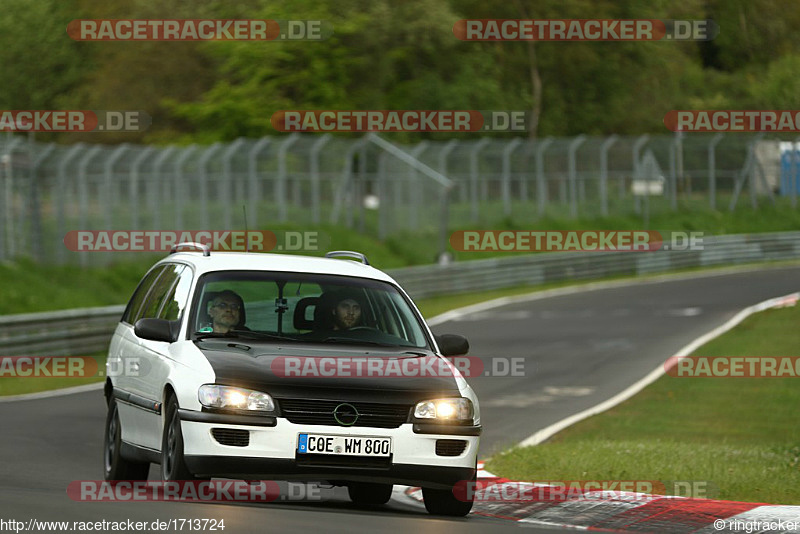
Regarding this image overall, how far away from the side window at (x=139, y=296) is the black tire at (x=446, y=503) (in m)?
2.76

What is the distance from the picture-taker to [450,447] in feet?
29.7

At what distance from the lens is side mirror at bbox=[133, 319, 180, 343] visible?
31.4ft

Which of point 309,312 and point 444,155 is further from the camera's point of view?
point 444,155

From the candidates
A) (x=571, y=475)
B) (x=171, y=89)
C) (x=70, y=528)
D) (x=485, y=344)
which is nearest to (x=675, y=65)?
(x=171, y=89)

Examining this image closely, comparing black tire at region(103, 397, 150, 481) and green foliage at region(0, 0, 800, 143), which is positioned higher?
green foliage at region(0, 0, 800, 143)

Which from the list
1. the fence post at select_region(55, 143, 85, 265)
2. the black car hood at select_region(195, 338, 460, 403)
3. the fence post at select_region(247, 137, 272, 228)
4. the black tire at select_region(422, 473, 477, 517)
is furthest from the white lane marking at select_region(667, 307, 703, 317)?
the black car hood at select_region(195, 338, 460, 403)

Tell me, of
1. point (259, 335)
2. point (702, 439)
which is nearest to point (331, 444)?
point (259, 335)

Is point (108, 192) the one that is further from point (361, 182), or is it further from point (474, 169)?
point (474, 169)

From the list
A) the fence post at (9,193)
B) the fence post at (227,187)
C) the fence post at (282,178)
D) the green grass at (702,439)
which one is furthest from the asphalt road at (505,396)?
the fence post at (9,193)

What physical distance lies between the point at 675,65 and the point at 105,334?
63509 mm

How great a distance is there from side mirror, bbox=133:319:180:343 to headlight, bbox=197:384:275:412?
917 mm

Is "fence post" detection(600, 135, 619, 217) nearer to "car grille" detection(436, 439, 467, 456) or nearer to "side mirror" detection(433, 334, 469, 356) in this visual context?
"side mirror" detection(433, 334, 469, 356)

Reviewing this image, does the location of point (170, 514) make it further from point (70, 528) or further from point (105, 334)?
point (105, 334)

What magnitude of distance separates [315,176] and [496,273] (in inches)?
215
